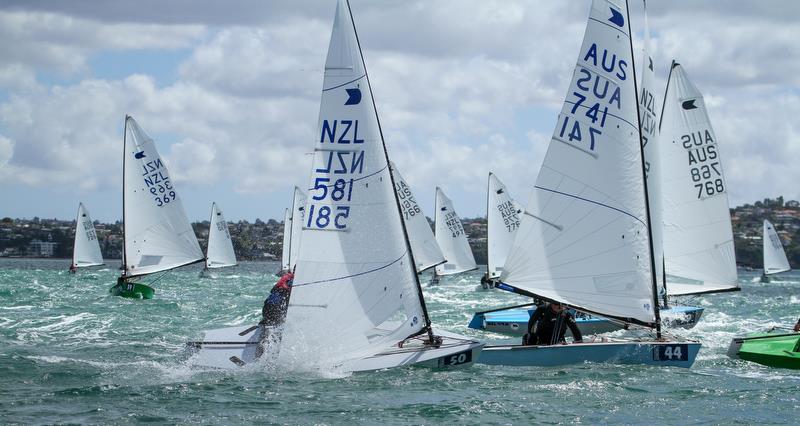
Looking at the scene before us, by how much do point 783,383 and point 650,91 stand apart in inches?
315

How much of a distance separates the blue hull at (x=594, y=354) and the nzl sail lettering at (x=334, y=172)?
304 cm

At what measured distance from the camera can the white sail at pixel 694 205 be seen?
2389cm

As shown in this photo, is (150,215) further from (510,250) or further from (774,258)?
(774,258)

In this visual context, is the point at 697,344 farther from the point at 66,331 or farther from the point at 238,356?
the point at 66,331

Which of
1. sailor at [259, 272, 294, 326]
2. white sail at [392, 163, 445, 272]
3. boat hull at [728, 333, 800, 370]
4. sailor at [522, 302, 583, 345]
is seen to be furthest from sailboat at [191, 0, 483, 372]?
white sail at [392, 163, 445, 272]

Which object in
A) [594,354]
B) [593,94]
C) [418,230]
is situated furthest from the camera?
[418,230]

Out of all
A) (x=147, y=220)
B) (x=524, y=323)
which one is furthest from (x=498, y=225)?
(x=524, y=323)

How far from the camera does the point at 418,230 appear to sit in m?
39.3

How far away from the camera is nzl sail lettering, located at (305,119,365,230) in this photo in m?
15.0

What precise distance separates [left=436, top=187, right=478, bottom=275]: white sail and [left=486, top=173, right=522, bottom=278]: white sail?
5.68 meters

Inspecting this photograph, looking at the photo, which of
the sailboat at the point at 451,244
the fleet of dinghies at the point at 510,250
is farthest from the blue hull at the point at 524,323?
the sailboat at the point at 451,244

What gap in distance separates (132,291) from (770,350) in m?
22.8

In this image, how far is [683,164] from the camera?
24125 mm

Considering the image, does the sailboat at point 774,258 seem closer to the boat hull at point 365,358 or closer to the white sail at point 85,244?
the white sail at point 85,244
